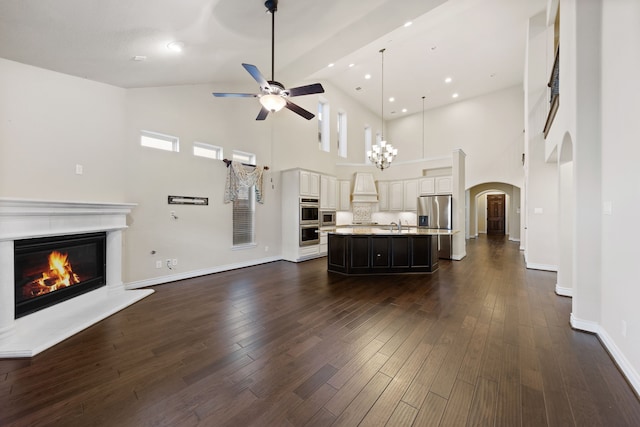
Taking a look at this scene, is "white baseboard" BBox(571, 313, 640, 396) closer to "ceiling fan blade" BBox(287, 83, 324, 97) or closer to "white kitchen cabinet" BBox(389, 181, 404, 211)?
"ceiling fan blade" BBox(287, 83, 324, 97)

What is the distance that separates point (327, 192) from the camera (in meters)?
7.29

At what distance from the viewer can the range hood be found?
340 inches

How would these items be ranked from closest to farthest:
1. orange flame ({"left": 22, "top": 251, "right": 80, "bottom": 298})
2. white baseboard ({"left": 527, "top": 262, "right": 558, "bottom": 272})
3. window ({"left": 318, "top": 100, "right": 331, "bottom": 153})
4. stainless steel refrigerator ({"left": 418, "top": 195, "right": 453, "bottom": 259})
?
orange flame ({"left": 22, "top": 251, "right": 80, "bottom": 298}), white baseboard ({"left": 527, "top": 262, "right": 558, "bottom": 272}), stainless steel refrigerator ({"left": 418, "top": 195, "right": 453, "bottom": 259}), window ({"left": 318, "top": 100, "right": 331, "bottom": 153})

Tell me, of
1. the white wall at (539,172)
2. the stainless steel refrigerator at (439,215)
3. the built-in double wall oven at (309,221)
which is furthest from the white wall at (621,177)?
the built-in double wall oven at (309,221)

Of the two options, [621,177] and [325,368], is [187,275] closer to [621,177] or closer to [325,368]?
[325,368]

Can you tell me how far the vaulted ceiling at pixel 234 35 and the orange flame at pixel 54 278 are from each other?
2341mm

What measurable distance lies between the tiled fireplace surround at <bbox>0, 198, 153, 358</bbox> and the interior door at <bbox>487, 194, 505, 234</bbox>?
54.2ft

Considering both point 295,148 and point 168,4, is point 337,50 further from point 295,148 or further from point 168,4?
point 295,148

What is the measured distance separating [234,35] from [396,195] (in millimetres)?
6922

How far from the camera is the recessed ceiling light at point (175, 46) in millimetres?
3044

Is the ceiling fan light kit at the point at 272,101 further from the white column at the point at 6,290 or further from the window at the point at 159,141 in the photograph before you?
the white column at the point at 6,290

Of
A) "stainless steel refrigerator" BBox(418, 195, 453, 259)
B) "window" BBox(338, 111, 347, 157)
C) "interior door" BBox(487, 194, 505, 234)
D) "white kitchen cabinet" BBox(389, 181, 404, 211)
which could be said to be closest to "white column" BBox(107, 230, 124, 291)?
"stainless steel refrigerator" BBox(418, 195, 453, 259)

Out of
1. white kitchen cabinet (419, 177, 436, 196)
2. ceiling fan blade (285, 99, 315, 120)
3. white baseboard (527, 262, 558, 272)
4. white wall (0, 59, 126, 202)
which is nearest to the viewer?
white wall (0, 59, 126, 202)

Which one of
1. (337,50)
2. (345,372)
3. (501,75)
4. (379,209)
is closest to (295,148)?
(337,50)
